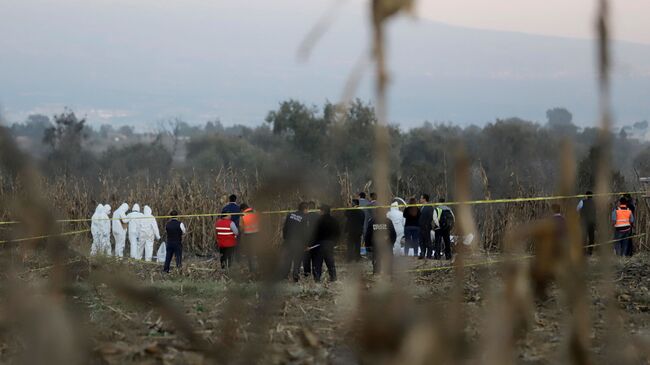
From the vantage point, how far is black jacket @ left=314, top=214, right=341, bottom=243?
17.0 m

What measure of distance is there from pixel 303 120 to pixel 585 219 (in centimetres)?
4714

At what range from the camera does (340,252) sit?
26.1 metres

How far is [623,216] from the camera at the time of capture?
23.8 m

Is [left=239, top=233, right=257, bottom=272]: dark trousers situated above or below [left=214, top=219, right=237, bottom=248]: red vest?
above

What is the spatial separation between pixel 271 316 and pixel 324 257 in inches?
608

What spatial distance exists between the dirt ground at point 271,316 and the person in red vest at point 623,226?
154 inches

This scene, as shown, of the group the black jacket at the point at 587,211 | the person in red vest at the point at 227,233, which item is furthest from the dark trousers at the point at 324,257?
the black jacket at the point at 587,211

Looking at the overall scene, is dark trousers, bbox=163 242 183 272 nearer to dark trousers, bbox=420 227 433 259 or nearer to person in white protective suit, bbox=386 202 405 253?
person in white protective suit, bbox=386 202 405 253

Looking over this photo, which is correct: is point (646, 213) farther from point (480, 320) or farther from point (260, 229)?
point (260, 229)

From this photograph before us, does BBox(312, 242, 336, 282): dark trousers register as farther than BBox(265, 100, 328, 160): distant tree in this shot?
No

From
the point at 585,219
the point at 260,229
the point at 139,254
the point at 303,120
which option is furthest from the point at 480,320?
the point at 303,120

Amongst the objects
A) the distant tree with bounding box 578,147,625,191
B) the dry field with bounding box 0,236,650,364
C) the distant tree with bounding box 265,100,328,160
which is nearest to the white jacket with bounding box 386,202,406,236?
the dry field with bounding box 0,236,650,364

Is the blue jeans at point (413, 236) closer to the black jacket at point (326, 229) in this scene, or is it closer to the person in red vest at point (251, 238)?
the black jacket at point (326, 229)

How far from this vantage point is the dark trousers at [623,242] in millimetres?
23984
